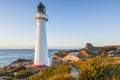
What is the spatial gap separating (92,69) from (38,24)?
12.5m

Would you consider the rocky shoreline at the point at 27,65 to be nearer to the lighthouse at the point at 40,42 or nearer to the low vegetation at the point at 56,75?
the lighthouse at the point at 40,42

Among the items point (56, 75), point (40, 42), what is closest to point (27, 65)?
point (40, 42)

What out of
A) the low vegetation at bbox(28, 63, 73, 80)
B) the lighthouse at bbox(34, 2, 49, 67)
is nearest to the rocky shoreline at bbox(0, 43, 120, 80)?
the lighthouse at bbox(34, 2, 49, 67)

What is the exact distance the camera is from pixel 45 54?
2111 cm

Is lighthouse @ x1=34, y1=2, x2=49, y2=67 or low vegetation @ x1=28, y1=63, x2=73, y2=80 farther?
lighthouse @ x1=34, y1=2, x2=49, y2=67

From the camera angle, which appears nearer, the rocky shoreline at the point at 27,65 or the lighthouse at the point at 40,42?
the rocky shoreline at the point at 27,65

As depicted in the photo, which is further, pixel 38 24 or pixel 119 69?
pixel 38 24

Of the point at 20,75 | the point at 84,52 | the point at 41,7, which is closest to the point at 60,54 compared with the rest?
the point at 84,52

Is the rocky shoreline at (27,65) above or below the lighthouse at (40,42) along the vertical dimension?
below

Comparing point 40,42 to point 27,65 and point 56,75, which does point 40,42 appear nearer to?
point 27,65

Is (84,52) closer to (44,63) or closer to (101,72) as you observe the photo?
(44,63)

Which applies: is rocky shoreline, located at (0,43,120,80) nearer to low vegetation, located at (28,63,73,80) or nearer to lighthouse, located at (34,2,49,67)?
lighthouse, located at (34,2,49,67)

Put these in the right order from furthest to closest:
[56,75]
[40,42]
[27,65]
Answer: [27,65], [40,42], [56,75]

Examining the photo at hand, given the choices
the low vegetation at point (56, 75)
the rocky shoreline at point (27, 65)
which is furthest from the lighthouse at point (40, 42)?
the low vegetation at point (56, 75)
